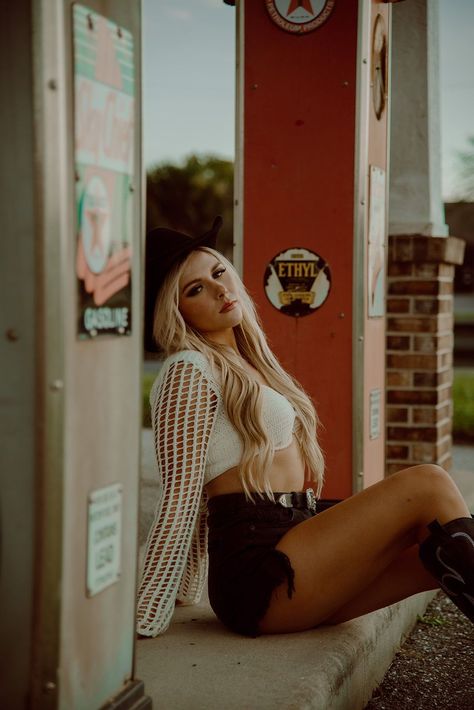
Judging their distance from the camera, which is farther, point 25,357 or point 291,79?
point 291,79

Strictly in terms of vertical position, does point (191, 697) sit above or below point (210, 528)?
below

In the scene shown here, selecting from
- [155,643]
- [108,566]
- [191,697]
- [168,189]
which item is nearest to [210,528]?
[155,643]

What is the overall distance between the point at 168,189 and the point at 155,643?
40.0 meters

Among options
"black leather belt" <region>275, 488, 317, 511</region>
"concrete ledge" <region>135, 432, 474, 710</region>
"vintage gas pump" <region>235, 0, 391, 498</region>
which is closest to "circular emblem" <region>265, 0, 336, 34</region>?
"vintage gas pump" <region>235, 0, 391, 498</region>

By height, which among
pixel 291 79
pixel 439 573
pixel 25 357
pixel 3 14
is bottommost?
pixel 439 573

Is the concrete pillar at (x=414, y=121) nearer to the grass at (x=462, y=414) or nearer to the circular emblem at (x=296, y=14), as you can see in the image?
the circular emblem at (x=296, y=14)

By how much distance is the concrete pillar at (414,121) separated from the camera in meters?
5.94

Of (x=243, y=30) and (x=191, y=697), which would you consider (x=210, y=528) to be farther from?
(x=243, y=30)

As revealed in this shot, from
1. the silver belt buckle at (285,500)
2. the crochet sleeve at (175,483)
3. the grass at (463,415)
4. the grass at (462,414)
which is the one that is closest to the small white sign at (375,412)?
the silver belt buckle at (285,500)

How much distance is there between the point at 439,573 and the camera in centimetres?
286

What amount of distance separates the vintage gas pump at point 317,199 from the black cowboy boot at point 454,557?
134 centimetres

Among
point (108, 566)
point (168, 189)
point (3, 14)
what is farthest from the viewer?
point (168, 189)

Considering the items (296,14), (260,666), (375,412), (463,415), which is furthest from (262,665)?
(463,415)

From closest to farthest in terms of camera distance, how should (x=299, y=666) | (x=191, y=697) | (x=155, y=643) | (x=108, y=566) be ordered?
(x=108, y=566) → (x=191, y=697) → (x=299, y=666) → (x=155, y=643)
